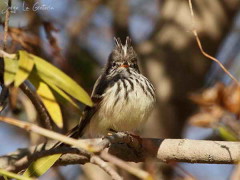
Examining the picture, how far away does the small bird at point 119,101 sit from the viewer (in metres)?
3.54

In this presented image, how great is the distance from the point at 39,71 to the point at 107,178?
2211 mm

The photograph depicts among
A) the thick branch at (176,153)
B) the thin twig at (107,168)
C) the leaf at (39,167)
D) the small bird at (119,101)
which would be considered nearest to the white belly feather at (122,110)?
→ the small bird at (119,101)

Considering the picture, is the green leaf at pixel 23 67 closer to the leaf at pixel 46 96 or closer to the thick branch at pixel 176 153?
the leaf at pixel 46 96

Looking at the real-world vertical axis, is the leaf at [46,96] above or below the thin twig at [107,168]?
above

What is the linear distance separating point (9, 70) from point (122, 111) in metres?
1.54

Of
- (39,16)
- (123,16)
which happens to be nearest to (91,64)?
(123,16)

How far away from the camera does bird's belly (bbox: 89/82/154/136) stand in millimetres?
3531

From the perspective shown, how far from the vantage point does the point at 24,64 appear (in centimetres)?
207

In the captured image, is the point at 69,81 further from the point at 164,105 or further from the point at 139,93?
the point at 164,105

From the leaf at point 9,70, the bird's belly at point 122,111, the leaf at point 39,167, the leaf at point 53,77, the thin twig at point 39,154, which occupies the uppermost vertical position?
the leaf at point 9,70

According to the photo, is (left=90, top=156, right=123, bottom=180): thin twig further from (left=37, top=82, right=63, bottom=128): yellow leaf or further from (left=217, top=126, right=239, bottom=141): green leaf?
(left=217, top=126, right=239, bottom=141): green leaf

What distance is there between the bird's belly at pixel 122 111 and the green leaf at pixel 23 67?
4.81 feet

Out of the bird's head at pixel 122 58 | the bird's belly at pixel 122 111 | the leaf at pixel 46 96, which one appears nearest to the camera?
the leaf at pixel 46 96

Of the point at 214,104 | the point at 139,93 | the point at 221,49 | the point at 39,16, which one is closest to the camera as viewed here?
the point at 214,104
